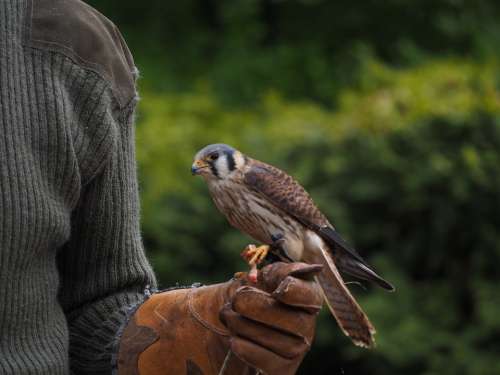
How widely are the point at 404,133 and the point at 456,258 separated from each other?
0.63 metres

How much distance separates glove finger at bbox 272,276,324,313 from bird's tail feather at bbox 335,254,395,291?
25.3 inches

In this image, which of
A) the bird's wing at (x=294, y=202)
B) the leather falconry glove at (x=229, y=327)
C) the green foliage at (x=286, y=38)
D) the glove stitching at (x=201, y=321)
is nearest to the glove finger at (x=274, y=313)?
the leather falconry glove at (x=229, y=327)

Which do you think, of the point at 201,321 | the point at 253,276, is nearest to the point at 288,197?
the point at 201,321

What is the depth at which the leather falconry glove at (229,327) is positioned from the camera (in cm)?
192

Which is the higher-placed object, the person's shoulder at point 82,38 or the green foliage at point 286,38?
the person's shoulder at point 82,38

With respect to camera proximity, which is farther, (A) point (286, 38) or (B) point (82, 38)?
(A) point (286, 38)

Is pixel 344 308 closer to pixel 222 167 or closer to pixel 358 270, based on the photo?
pixel 358 270

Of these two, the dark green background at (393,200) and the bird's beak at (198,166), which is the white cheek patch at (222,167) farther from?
the dark green background at (393,200)

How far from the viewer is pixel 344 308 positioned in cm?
263

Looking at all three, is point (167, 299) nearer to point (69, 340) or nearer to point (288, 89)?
point (69, 340)

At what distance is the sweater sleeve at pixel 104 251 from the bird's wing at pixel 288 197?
50cm

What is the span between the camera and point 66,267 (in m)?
2.36

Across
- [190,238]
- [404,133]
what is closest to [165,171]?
[190,238]

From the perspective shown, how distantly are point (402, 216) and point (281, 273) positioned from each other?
344 centimetres
